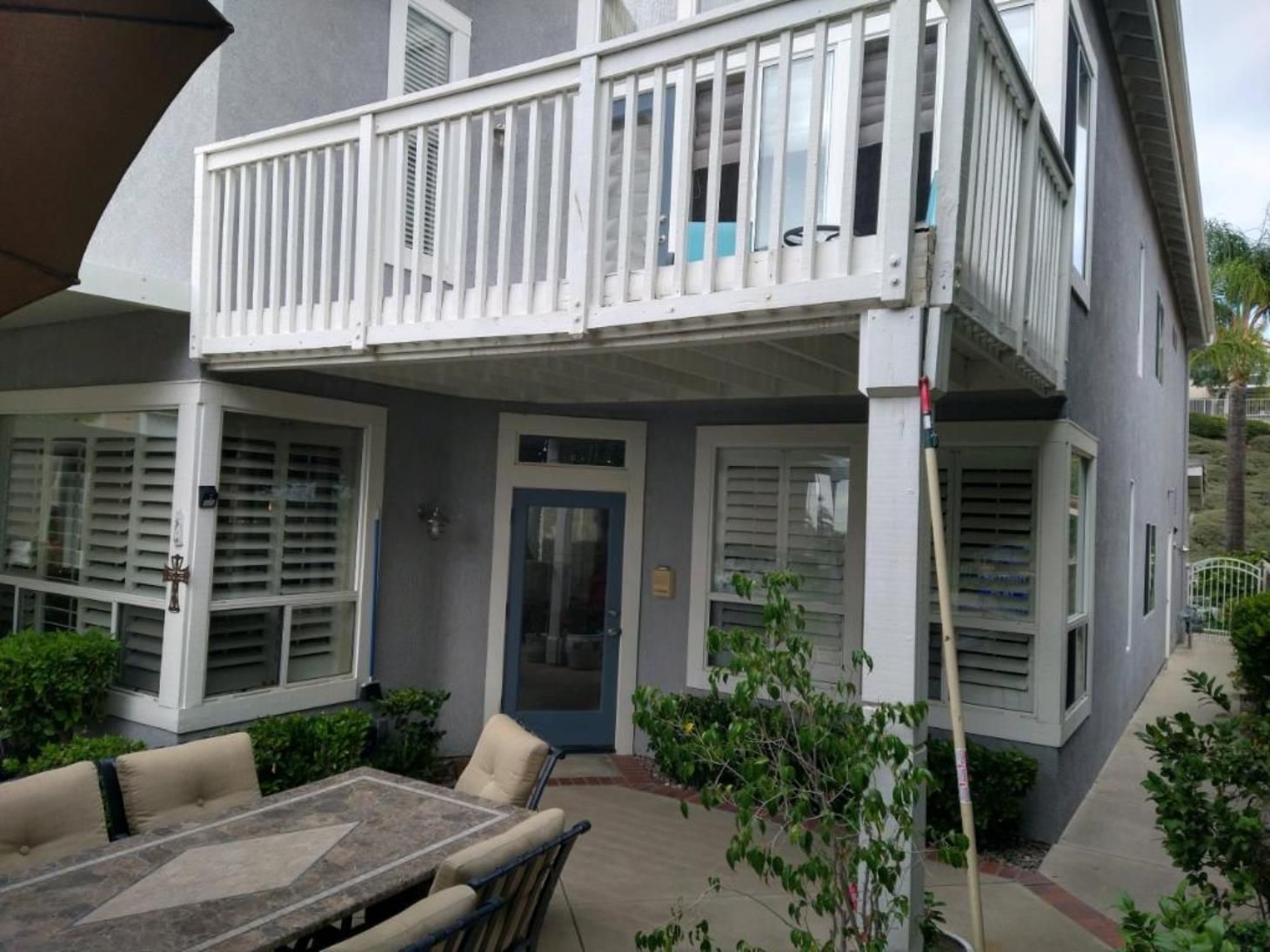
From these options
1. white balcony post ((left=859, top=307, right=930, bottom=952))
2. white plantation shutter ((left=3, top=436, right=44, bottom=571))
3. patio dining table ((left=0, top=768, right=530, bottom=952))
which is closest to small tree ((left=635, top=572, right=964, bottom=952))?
white balcony post ((left=859, top=307, right=930, bottom=952))

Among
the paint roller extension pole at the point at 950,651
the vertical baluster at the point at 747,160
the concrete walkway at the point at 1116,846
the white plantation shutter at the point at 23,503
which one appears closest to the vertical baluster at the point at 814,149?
the vertical baluster at the point at 747,160

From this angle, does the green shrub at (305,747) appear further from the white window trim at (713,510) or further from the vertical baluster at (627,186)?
the vertical baluster at (627,186)

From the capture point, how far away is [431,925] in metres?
2.51

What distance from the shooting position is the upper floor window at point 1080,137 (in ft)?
19.1

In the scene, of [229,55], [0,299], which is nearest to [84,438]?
[229,55]

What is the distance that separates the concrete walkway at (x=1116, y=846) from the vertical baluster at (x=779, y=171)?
2768 mm

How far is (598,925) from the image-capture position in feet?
14.2

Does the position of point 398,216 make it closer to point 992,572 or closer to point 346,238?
point 346,238

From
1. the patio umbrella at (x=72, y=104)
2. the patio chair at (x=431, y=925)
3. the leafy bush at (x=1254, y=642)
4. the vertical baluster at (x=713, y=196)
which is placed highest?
the vertical baluster at (x=713, y=196)

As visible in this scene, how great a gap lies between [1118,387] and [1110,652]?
226 centimetres

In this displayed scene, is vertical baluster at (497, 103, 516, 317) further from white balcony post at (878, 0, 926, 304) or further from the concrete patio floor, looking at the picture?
the concrete patio floor

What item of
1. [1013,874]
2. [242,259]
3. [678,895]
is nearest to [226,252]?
[242,259]

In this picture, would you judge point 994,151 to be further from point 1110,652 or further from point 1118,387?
point 1110,652

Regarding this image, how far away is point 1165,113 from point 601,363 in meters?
6.27
